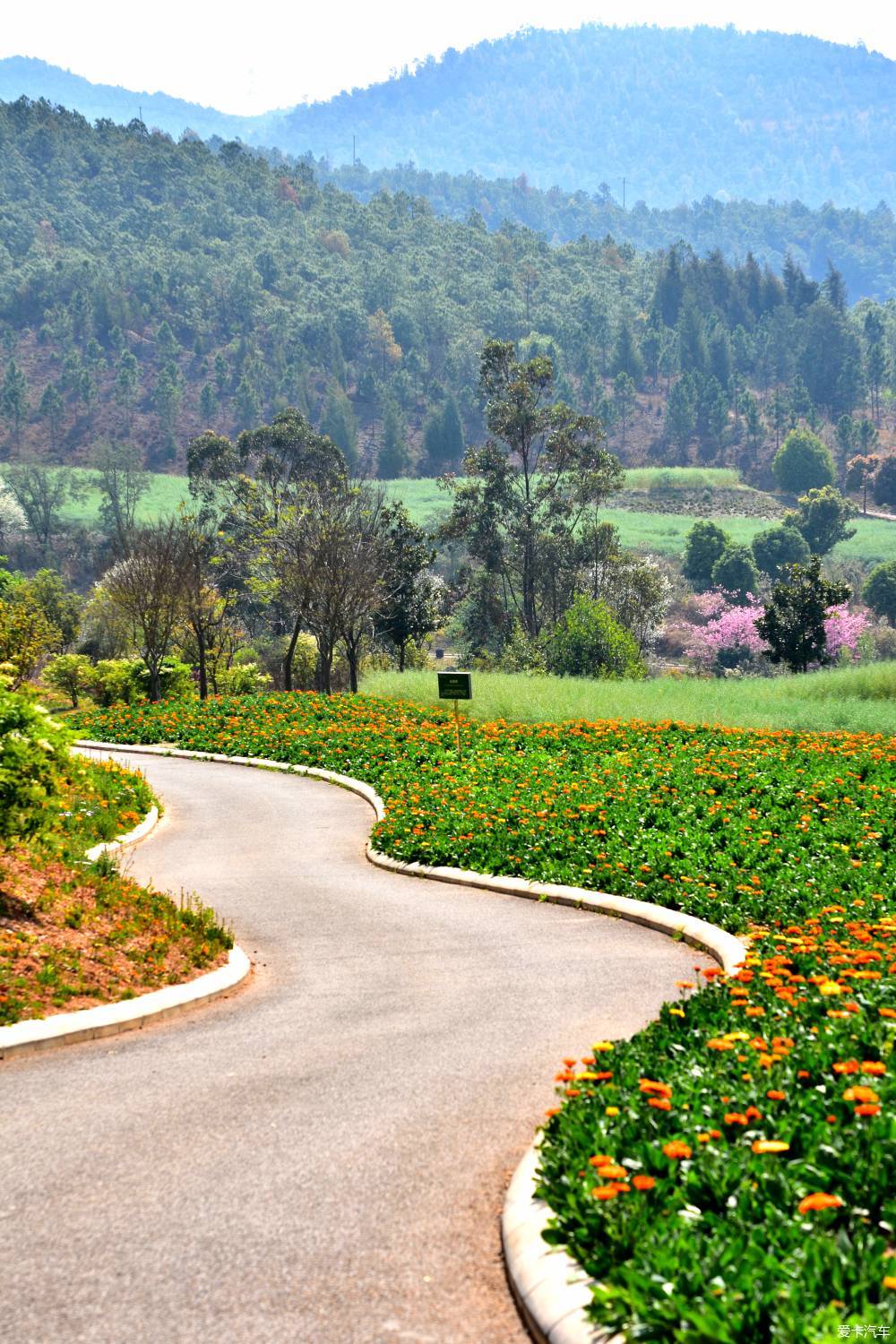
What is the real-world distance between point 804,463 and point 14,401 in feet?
308

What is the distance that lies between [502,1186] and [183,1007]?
11.9 ft

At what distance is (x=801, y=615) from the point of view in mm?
42500

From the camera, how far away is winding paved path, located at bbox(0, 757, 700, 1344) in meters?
4.38

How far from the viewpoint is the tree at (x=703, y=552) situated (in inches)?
3679

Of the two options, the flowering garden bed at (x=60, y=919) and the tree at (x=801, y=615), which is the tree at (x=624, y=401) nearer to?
the tree at (x=801, y=615)

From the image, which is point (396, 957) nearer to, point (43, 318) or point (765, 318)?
point (43, 318)

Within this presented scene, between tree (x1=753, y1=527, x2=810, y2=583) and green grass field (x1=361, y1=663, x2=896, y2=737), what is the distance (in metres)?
66.3

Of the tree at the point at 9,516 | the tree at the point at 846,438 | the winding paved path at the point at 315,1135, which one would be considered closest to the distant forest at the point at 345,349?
the tree at the point at 846,438

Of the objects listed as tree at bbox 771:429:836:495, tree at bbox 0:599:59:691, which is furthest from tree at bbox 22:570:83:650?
tree at bbox 771:429:836:495

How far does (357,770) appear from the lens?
21719 mm

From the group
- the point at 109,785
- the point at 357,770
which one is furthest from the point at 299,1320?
the point at 357,770

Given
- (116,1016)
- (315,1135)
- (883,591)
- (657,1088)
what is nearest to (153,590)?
(116,1016)

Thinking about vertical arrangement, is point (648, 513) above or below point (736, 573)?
above

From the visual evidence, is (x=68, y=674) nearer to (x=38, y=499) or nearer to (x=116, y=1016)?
(x=116, y=1016)
